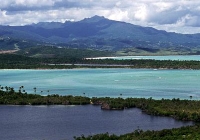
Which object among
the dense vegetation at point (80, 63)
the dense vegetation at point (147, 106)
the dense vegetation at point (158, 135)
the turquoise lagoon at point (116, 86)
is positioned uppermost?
the dense vegetation at point (80, 63)

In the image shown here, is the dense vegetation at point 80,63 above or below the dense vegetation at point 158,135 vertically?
above

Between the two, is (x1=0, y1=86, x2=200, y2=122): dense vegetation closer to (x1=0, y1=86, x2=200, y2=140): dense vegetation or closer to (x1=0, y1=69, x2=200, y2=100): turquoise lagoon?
(x1=0, y1=86, x2=200, y2=140): dense vegetation

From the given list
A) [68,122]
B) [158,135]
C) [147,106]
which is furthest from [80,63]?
[158,135]

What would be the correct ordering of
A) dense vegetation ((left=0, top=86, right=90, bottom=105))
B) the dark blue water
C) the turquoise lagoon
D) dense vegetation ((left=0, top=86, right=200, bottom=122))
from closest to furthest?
the dark blue water
dense vegetation ((left=0, top=86, right=200, bottom=122))
dense vegetation ((left=0, top=86, right=90, bottom=105))
the turquoise lagoon

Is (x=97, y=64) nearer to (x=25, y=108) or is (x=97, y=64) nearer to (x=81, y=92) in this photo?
(x=81, y=92)

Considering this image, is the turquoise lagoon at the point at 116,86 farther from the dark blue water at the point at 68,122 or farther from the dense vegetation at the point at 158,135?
the dense vegetation at the point at 158,135

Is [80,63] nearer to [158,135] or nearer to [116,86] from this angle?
[116,86]

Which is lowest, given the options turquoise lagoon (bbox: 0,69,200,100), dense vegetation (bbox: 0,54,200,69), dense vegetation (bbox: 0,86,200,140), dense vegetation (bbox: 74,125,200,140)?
dense vegetation (bbox: 74,125,200,140)

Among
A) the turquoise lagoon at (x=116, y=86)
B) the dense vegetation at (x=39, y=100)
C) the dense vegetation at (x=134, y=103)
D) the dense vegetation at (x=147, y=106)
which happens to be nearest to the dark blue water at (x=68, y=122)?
the dense vegetation at (x=134, y=103)

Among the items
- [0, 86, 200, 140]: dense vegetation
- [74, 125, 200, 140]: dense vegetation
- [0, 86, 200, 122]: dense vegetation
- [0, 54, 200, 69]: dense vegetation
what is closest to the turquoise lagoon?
[0, 86, 200, 140]: dense vegetation
